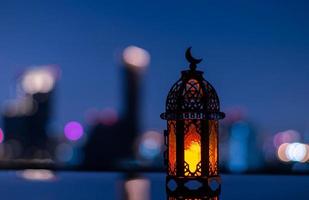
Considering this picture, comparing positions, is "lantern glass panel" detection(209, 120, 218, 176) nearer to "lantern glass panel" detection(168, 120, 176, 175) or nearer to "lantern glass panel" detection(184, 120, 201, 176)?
"lantern glass panel" detection(184, 120, 201, 176)

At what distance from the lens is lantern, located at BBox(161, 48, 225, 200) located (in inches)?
131

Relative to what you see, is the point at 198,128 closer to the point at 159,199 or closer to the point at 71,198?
the point at 159,199

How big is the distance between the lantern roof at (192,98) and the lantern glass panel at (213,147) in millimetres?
50

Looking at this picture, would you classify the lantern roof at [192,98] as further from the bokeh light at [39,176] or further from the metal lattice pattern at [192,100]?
the bokeh light at [39,176]

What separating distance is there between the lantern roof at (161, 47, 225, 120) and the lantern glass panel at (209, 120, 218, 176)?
50 millimetres

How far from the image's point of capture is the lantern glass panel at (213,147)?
3.38 m

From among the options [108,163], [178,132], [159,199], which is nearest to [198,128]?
[178,132]

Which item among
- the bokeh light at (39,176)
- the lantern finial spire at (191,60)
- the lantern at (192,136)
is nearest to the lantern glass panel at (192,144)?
the lantern at (192,136)

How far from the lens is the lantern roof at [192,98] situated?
339 cm

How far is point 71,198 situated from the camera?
33.4 meters

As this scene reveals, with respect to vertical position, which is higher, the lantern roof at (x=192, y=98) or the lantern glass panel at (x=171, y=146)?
the lantern roof at (x=192, y=98)

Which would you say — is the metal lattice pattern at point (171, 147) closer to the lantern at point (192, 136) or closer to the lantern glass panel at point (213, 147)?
the lantern at point (192, 136)

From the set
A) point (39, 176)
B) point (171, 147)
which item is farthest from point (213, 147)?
point (39, 176)

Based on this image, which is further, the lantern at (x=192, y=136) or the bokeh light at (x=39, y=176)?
the bokeh light at (x=39, y=176)
